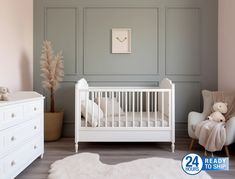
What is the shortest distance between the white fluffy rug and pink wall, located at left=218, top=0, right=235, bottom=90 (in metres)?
1.67

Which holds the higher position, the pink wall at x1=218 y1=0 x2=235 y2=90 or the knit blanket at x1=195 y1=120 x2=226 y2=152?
the pink wall at x1=218 y1=0 x2=235 y2=90

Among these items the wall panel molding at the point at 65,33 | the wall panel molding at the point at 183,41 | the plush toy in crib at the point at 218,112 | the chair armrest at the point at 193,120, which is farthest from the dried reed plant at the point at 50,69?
the plush toy in crib at the point at 218,112

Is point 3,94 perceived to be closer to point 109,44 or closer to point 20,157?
point 20,157

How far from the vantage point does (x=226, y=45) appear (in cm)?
326

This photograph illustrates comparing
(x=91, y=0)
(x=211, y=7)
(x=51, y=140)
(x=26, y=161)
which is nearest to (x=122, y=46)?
(x=91, y=0)

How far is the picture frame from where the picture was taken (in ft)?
11.3

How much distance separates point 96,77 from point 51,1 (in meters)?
1.45

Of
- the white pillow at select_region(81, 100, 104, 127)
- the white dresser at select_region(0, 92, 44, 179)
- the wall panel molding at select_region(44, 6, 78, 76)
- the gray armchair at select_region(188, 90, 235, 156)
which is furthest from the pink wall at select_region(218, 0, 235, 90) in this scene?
the white dresser at select_region(0, 92, 44, 179)

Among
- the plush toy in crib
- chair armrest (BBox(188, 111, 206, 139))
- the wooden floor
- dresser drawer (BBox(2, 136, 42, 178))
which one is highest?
the plush toy in crib

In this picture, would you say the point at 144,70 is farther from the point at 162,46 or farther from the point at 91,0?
the point at 91,0

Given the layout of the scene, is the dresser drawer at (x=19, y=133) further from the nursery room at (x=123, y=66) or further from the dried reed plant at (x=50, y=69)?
the dried reed plant at (x=50, y=69)

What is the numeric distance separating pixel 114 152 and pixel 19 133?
124 cm

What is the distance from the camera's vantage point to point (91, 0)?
3477 millimetres

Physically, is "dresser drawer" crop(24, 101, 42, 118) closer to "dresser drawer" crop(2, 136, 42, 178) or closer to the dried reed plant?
"dresser drawer" crop(2, 136, 42, 178)
